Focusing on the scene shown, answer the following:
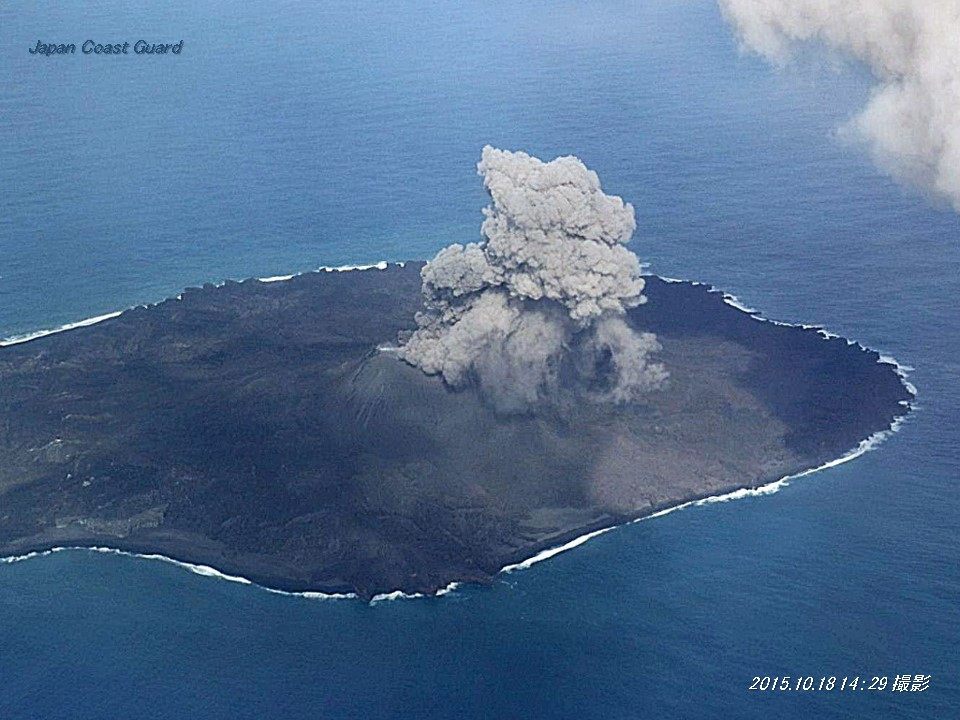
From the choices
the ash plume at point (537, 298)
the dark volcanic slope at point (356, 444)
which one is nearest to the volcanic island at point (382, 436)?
the dark volcanic slope at point (356, 444)

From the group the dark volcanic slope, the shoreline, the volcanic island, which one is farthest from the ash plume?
the shoreline

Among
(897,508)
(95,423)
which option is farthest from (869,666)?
(95,423)

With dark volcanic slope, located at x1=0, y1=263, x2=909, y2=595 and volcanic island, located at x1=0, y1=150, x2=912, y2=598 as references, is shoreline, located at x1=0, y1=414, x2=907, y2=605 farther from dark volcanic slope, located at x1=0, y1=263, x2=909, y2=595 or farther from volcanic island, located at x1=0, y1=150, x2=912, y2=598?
dark volcanic slope, located at x1=0, y1=263, x2=909, y2=595

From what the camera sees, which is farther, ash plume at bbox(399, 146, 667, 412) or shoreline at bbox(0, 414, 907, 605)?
ash plume at bbox(399, 146, 667, 412)

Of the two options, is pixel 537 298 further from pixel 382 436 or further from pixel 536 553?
pixel 536 553

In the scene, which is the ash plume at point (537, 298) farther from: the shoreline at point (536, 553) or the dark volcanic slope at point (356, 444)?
the shoreline at point (536, 553)
